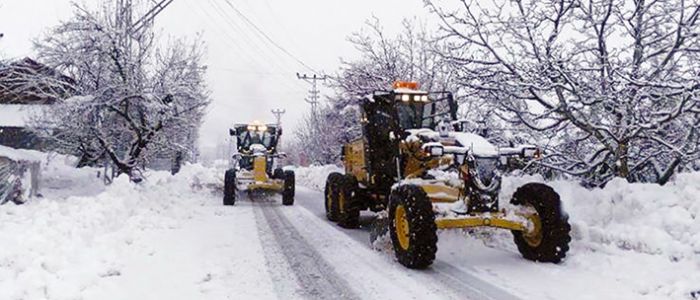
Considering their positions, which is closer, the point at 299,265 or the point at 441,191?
the point at 299,265

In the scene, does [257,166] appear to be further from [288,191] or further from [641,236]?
[641,236]

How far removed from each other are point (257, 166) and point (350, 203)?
676 cm

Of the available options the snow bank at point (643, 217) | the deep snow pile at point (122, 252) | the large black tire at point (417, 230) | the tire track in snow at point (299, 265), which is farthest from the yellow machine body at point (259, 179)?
the large black tire at point (417, 230)

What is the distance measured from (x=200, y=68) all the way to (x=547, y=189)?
14.5 meters

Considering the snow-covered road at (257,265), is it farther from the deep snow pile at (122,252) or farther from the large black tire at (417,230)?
the large black tire at (417,230)

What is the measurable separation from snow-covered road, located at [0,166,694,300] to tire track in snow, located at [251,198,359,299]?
0.04ft

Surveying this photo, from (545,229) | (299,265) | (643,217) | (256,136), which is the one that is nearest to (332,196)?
(299,265)

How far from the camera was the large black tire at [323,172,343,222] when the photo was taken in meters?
10.3

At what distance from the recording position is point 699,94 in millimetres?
6301

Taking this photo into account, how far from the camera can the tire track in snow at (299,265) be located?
512cm

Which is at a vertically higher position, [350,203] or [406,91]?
[406,91]

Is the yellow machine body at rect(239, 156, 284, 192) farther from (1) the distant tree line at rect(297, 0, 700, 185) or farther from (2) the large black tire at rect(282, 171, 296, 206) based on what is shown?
(1) the distant tree line at rect(297, 0, 700, 185)

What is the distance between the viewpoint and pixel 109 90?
1427 centimetres

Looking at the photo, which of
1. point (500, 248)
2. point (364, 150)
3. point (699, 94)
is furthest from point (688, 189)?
point (364, 150)
